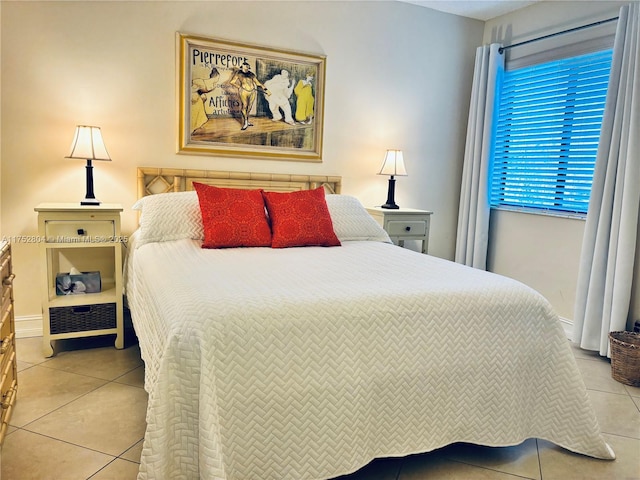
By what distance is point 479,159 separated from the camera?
4.01 meters

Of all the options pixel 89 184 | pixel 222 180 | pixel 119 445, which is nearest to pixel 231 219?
pixel 222 180

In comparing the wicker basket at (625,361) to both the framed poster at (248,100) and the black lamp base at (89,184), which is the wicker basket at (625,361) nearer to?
the framed poster at (248,100)

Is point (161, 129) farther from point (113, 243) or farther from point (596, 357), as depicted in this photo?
point (596, 357)

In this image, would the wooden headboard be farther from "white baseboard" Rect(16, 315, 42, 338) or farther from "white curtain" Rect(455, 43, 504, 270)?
"white curtain" Rect(455, 43, 504, 270)

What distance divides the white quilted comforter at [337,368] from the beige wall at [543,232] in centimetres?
171

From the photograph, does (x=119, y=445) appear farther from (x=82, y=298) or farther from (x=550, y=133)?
(x=550, y=133)

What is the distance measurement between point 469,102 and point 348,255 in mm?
2450

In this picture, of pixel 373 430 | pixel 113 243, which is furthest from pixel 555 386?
pixel 113 243

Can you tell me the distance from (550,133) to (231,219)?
2486 mm

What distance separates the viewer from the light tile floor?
69.6 inches

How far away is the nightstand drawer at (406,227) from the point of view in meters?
3.64

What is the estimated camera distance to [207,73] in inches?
129

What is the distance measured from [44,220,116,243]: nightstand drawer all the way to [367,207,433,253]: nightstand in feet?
6.18

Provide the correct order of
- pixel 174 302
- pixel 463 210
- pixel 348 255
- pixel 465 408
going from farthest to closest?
pixel 463 210
pixel 348 255
pixel 465 408
pixel 174 302
